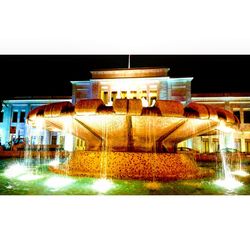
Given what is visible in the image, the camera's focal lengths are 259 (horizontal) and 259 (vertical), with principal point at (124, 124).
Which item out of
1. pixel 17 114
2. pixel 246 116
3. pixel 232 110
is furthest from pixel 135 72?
pixel 17 114

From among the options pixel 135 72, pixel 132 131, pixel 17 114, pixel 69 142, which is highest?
pixel 135 72

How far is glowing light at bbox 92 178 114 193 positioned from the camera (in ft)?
12.6

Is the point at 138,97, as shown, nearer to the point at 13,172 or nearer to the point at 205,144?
the point at 205,144

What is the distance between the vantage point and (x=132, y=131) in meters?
5.23

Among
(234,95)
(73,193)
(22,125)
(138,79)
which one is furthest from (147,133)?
(22,125)

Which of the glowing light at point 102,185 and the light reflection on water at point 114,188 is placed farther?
the glowing light at point 102,185

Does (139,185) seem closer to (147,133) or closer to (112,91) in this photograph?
(147,133)

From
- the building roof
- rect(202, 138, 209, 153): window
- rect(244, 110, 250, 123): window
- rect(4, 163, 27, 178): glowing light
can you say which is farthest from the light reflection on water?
rect(244, 110, 250, 123): window

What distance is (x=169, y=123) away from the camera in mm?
4984

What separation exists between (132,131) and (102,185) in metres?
1.48

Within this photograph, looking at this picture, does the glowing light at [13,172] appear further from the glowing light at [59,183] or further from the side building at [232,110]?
the side building at [232,110]

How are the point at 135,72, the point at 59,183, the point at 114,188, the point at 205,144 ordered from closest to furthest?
1. the point at 114,188
2. the point at 59,183
3. the point at 135,72
4. the point at 205,144

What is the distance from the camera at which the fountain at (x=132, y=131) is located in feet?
14.5

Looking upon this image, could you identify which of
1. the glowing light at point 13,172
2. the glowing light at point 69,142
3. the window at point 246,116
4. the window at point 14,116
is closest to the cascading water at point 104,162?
the glowing light at point 13,172
